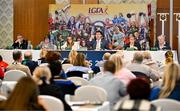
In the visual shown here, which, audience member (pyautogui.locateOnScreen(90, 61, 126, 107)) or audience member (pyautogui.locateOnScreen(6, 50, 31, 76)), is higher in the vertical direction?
audience member (pyautogui.locateOnScreen(6, 50, 31, 76))

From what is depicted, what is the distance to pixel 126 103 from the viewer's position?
154 inches

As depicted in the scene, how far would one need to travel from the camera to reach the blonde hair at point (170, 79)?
17.5ft

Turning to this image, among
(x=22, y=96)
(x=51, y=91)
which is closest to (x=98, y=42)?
(x=51, y=91)

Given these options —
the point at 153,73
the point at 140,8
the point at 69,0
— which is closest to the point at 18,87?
the point at 153,73

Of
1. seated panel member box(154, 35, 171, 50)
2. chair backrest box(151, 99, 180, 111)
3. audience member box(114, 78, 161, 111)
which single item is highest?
seated panel member box(154, 35, 171, 50)

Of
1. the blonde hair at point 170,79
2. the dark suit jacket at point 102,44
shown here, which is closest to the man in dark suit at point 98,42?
the dark suit jacket at point 102,44

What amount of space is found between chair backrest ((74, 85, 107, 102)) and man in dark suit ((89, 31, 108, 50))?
910 cm

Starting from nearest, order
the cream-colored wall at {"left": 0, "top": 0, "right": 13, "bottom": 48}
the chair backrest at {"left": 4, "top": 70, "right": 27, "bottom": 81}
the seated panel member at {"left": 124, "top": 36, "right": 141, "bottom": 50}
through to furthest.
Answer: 1. the chair backrest at {"left": 4, "top": 70, "right": 27, "bottom": 81}
2. the seated panel member at {"left": 124, "top": 36, "right": 141, "bottom": 50}
3. the cream-colored wall at {"left": 0, "top": 0, "right": 13, "bottom": 48}

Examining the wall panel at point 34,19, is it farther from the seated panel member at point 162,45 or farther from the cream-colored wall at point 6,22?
the seated panel member at point 162,45

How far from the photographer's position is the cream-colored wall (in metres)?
17.8

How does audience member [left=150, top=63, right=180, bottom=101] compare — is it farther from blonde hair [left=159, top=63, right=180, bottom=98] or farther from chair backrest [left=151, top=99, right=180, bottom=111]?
chair backrest [left=151, top=99, right=180, bottom=111]

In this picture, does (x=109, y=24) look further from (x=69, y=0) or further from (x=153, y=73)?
(x=153, y=73)

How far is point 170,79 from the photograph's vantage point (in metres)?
A: 5.37

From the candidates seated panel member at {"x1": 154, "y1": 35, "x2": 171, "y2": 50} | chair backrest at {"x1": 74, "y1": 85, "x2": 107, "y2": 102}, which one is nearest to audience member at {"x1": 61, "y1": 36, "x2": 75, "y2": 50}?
seated panel member at {"x1": 154, "y1": 35, "x2": 171, "y2": 50}
